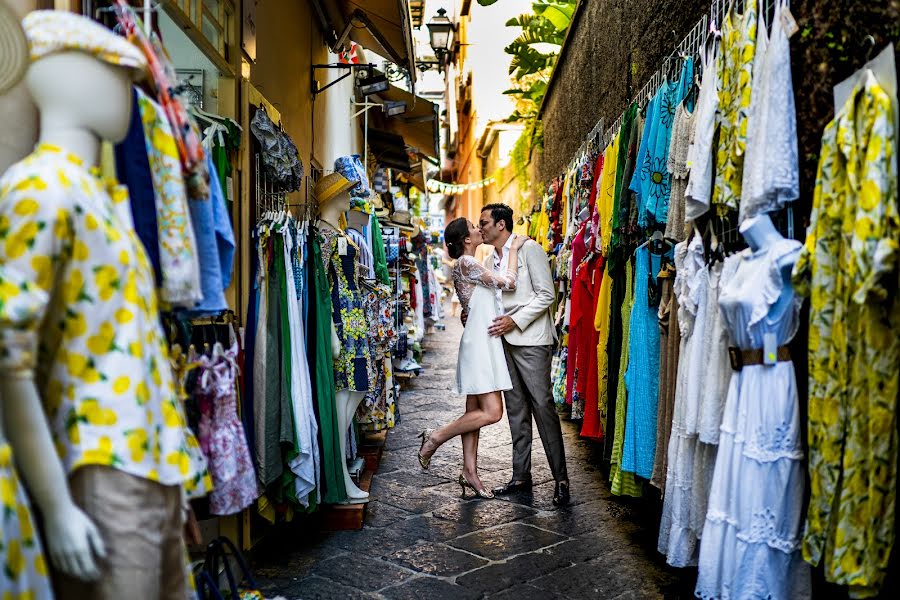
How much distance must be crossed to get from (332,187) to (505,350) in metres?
1.61

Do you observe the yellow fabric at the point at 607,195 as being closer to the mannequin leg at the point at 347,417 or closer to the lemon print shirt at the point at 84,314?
the mannequin leg at the point at 347,417

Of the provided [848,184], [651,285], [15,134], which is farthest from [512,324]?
[15,134]

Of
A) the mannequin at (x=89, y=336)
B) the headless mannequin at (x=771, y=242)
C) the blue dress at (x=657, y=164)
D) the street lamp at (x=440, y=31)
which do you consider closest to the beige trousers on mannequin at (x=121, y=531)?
the mannequin at (x=89, y=336)

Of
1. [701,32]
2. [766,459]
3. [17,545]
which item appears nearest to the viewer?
[17,545]

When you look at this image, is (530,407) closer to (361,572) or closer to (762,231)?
(361,572)

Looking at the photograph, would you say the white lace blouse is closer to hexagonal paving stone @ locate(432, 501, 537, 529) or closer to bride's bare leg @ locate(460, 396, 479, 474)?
bride's bare leg @ locate(460, 396, 479, 474)

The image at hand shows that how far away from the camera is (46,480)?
1496 millimetres

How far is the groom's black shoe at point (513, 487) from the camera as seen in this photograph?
17.6ft

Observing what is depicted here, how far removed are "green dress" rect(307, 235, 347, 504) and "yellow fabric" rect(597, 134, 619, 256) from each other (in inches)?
69.1

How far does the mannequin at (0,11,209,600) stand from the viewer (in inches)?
60.9

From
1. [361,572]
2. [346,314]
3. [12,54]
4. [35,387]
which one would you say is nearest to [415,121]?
[346,314]

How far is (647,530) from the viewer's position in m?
4.52

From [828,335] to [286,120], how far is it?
13.7 ft

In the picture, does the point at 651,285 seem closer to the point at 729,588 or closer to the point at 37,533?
the point at 729,588
